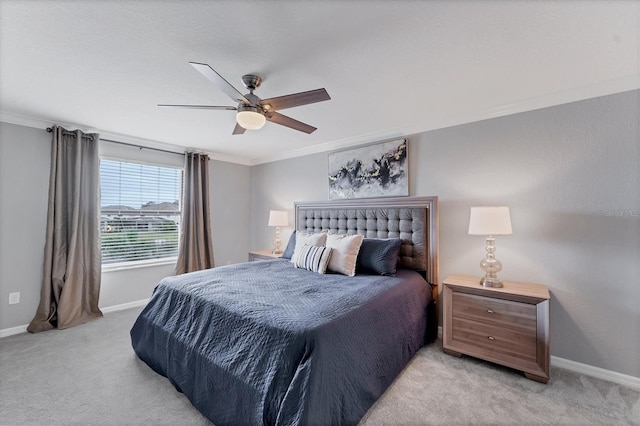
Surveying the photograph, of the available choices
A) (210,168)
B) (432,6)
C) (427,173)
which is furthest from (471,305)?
(210,168)

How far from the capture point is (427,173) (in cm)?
299

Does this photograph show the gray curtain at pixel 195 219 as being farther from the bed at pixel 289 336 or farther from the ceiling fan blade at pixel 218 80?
the ceiling fan blade at pixel 218 80

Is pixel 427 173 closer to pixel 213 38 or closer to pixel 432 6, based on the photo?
pixel 432 6

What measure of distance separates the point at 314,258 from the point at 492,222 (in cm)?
168

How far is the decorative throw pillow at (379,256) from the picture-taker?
2.66 metres

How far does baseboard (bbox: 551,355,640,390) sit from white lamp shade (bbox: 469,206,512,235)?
1.21 m

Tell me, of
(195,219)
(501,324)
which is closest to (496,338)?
(501,324)

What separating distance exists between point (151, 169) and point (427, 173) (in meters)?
3.90

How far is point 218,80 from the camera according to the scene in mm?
1630

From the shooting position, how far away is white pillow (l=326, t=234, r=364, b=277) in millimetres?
2691

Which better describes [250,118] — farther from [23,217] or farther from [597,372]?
[597,372]

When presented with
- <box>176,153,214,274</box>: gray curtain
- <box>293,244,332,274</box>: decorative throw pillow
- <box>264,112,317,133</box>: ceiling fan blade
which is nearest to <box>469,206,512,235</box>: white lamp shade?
<box>293,244,332,274</box>: decorative throw pillow

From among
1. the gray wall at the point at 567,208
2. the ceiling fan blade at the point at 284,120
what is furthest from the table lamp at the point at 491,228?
the ceiling fan blade at the point at 284,120

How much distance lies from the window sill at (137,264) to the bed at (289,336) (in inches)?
63.2
